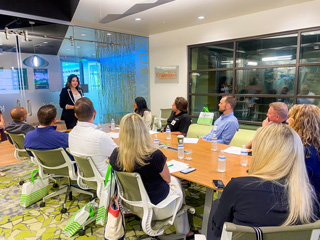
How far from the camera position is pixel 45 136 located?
2711 millimetres

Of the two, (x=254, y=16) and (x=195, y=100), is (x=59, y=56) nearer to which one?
(x=195, y=100)

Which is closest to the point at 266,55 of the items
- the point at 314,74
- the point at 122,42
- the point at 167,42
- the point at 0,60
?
the point at 314,74

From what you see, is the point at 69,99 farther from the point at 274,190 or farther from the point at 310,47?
the point at 310,47

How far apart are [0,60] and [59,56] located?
4.12 ft

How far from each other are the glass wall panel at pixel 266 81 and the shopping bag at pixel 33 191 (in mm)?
4820

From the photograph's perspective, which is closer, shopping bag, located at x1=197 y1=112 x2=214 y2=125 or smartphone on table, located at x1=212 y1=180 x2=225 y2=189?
smartphone on table, located at x1=212 y1=180 x2=225 y2=189

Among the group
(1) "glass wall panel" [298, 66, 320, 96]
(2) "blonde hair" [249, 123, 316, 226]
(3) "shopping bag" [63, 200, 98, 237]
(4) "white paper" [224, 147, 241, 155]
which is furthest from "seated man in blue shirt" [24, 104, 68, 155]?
(1) "glass wall panel" [298, 66, 320, 96]

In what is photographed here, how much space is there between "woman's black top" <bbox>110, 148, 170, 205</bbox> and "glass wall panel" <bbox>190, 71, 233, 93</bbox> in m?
4.71

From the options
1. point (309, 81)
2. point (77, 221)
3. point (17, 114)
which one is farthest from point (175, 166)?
point (309, 81)

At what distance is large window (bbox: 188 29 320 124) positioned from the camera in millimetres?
4750

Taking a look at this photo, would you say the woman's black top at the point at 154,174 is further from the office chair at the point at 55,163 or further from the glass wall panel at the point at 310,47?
the glass wall panel at the point at 310,47

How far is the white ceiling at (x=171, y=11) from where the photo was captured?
449 cm

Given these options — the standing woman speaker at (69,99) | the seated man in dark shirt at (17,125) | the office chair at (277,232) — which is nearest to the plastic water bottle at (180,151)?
the office chair at (277,232)

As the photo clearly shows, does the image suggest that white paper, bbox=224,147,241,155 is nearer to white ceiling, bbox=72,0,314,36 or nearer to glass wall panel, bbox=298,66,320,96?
white ceiling, bbox=72,0,314,36
